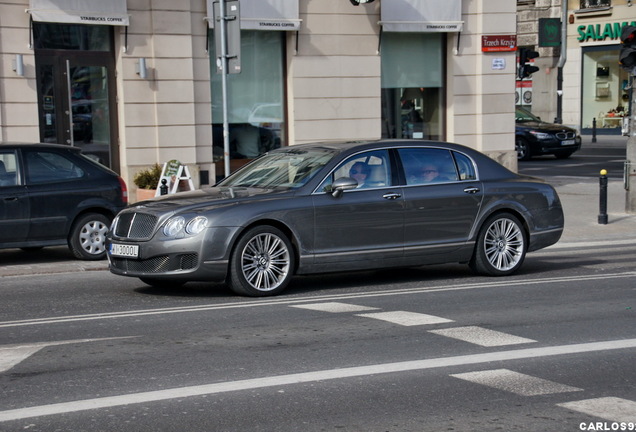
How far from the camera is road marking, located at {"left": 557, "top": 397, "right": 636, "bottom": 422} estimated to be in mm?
5684

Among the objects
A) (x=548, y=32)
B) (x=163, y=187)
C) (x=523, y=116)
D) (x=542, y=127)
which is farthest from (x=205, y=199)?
(x=548, y=32)

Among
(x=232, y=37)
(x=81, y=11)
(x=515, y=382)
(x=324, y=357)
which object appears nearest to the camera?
(x=515, y=382)

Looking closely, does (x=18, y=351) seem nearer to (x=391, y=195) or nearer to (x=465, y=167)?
(x=391, y=195)

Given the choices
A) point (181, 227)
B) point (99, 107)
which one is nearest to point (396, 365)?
point (181, 227)

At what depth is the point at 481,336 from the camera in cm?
790

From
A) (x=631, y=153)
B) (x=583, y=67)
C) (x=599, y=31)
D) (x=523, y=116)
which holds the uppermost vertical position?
(x=599, y=31)

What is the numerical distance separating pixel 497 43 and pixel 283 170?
13121 mm

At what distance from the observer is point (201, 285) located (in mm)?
10930

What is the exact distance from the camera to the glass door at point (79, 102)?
18.6 meters

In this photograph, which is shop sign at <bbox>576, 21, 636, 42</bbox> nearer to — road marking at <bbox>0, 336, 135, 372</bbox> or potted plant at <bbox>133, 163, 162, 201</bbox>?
potted plant at <bbox>133, 163, 162, 201</bbox>

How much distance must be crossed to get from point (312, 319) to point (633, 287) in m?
3.78

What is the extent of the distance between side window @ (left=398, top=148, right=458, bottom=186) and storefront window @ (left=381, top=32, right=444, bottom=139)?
Answer: 441 inches

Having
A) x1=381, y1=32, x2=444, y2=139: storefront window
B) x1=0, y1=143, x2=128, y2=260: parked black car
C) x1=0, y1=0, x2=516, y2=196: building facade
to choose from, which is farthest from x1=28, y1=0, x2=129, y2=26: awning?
x1=381, y1=32, x2=444, y2=139: storefront window

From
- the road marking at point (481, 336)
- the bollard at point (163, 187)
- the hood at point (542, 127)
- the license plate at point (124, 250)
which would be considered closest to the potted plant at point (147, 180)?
the bollard at point (163, 187)
